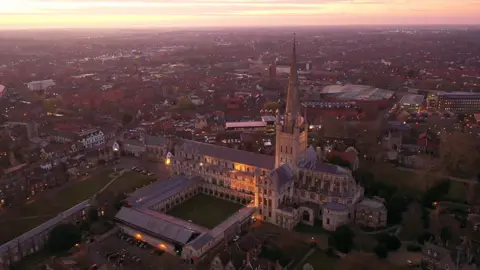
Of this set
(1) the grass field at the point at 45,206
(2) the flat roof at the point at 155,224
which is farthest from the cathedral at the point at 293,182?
(1) the grass field at the point at 45,206

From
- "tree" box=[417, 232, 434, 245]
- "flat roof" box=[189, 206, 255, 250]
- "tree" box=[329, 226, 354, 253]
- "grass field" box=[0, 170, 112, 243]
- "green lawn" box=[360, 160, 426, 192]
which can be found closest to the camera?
"flat roof" box=[189, 206, 255, 250]

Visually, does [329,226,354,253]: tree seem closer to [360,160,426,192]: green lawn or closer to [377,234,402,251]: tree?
[377,234,402,251]: tree

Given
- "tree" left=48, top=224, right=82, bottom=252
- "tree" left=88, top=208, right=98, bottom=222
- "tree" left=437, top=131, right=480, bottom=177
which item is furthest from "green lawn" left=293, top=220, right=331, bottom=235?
"tree" left=437, top=131, right=480, bottom=177

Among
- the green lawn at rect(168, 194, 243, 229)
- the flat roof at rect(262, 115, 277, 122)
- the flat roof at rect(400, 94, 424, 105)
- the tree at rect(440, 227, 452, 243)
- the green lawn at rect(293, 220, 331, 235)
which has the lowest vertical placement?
the green lawn at rect(293, 220, 331, 235)

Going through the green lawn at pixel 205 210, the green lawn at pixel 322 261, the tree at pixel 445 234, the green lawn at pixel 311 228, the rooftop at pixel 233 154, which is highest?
the rooftop at pixel 233 154

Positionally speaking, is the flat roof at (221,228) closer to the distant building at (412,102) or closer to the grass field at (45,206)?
the grass field at (45,206)

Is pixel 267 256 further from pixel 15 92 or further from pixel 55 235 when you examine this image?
pixel 15 92

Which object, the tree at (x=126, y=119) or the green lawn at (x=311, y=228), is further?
the tree at (x=126, y=119)
